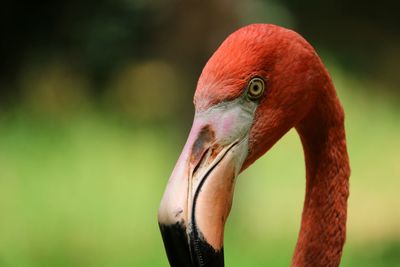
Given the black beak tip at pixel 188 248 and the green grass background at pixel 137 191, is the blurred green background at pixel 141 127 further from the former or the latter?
the black beak tip at pixel 188 248

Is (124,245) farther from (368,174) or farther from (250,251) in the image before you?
(368,174)

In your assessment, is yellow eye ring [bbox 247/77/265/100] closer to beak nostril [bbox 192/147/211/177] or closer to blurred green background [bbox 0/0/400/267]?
beak nostril [bbox 192/147/211/177]

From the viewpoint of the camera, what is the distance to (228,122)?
1.61 meters

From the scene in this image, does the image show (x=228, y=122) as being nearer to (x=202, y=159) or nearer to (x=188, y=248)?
(x=202, y=159)

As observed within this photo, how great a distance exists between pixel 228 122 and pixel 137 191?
3320 mm

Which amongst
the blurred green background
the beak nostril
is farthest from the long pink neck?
the blurred green background

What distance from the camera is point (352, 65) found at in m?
6.09

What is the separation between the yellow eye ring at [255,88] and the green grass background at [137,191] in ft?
7.71

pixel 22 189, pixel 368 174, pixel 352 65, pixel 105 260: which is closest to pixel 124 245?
pixel 105 260

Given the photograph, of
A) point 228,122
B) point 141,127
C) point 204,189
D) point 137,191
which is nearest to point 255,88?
point 228,122

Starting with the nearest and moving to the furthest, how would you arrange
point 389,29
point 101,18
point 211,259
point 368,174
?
point 211,259, point 368,174, point 101,18, point 389,29

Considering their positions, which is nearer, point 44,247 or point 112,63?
point 44,247

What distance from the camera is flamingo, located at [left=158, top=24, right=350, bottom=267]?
5.04 feet

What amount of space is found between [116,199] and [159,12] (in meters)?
1.19
